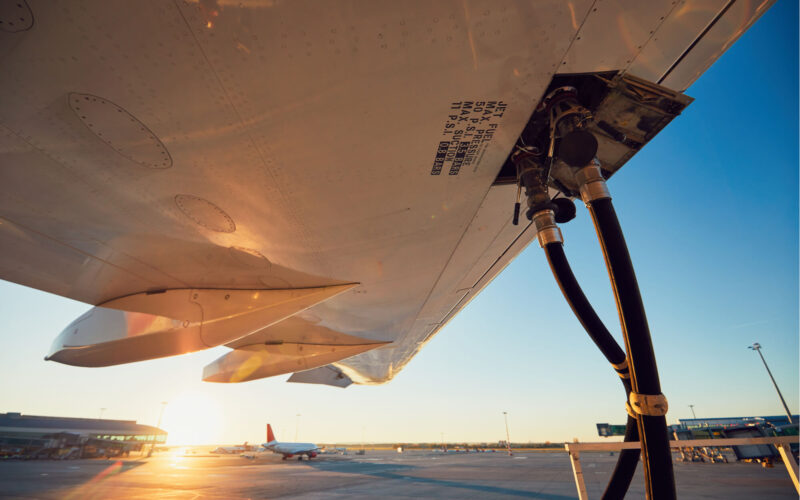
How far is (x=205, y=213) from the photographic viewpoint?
3.85 metres

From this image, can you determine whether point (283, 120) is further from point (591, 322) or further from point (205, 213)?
point (591, 322)

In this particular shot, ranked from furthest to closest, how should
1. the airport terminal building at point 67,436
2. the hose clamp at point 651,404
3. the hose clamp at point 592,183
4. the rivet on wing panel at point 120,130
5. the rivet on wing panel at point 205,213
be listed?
the airport terminal building at point 67,436, the rivet on wing panel at point 205,213, the rivet on wing panel at point 120,130, the hose clamp at point 592,183, the hose clamp at point 651,404

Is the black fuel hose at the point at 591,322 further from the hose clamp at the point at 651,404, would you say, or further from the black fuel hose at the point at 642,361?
the hose clamp at the point at 651,404

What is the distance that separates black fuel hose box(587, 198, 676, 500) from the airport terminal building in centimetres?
5794

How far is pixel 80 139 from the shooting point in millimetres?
2785

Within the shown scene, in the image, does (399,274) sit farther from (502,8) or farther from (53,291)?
(53,291)

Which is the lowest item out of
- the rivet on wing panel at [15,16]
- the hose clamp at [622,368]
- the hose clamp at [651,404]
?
the hose clamp at [651,404]

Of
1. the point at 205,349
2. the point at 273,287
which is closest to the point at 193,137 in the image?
the point at 273,287

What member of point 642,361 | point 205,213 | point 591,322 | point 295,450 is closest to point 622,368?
point 591,322

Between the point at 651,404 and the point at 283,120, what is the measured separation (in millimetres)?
2896

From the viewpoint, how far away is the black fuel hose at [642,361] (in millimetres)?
1396

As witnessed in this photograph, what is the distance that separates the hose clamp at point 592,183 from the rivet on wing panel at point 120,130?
3269 millimetres

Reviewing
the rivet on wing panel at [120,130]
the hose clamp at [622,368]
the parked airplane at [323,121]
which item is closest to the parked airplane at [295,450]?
the parked airplane at [323,121]

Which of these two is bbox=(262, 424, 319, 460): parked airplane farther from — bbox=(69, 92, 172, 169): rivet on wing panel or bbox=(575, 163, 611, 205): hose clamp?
bbox=(575, 163, 611, 205): hose clamp
